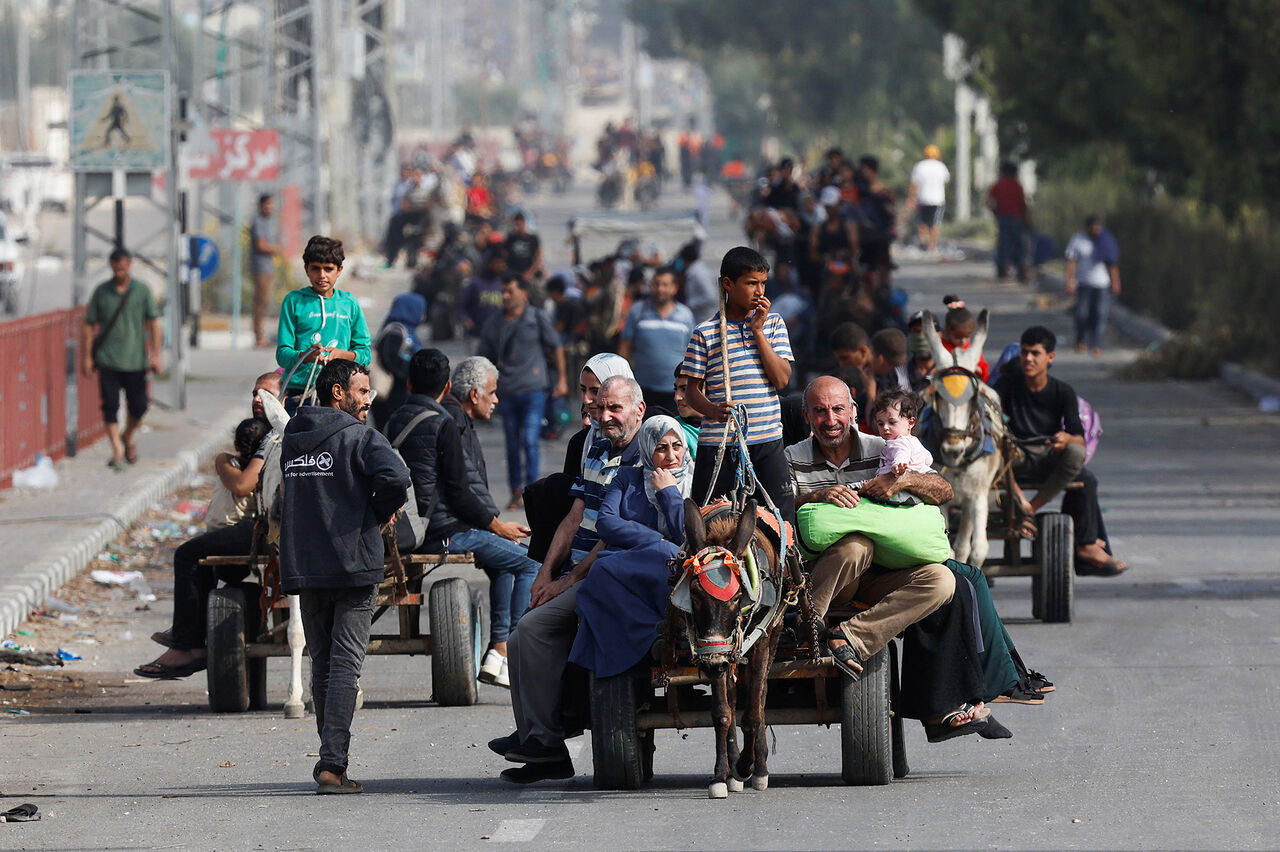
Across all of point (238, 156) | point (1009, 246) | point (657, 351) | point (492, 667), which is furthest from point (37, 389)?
point (1009, 246)

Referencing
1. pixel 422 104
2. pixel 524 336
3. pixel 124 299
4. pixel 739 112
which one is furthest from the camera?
pixel 422 104

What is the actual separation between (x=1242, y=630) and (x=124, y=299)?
10.5 meters

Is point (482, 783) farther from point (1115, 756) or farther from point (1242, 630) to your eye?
point (1242, 630)

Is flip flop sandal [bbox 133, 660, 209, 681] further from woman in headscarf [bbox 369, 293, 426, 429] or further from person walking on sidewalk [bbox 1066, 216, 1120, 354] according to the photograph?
person walking on sidewalk [bbox 1066, 216, 1120, 354]

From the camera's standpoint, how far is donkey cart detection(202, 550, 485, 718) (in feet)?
35.2

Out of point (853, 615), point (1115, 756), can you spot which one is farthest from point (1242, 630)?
point (853, 615)

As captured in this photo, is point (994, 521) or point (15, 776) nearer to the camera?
point (15, 776)

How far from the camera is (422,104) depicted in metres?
160

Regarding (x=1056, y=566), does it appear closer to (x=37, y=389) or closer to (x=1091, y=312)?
(x=37, y=389)

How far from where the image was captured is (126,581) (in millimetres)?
15312

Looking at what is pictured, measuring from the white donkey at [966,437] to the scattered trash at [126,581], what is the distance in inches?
214

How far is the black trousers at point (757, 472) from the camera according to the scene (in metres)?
9.12

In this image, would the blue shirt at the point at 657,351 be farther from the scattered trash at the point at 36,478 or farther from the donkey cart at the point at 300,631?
the donkey cart at the point at 300,631

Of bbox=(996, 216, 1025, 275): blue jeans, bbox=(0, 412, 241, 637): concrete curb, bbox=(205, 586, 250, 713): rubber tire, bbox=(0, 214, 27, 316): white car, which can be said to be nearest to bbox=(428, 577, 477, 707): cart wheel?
bbox=(205, 586, 250, 713): rubber tire
